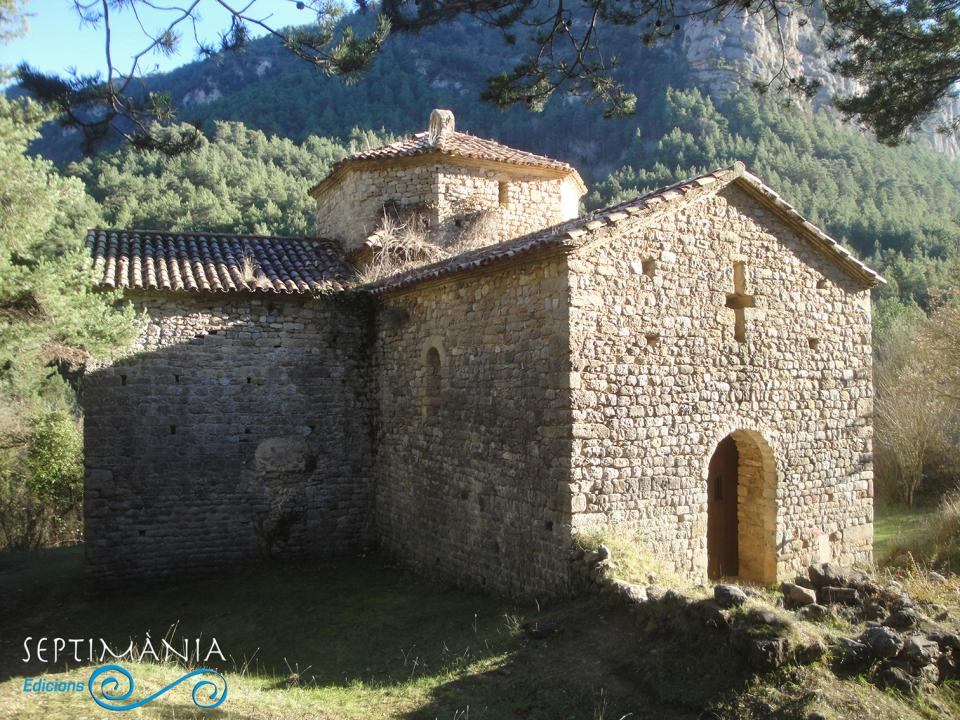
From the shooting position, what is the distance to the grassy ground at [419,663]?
5664 mm

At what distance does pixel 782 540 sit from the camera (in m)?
9.55

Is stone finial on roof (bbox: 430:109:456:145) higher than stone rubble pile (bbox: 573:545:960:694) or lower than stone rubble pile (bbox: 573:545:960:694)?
higher

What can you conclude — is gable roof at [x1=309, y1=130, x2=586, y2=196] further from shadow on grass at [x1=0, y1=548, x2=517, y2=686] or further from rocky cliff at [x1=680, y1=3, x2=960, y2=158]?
rocky cliff at [x1=680, y1=3, x2=960, y2=158]

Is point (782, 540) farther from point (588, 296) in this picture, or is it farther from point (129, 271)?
point (129, 271)

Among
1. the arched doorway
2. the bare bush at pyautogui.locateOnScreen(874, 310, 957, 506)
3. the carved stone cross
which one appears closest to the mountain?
the bare bush at pyautogui.locateOnScreen(874, 310, 957, 506)

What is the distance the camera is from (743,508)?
9984mm

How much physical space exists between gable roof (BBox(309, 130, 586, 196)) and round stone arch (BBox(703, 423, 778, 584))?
6682mm

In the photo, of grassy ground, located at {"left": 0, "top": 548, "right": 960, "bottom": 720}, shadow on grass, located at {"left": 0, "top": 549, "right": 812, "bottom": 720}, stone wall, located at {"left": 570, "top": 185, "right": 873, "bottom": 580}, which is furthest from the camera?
stone wall, located at {"left": 570, "top": 185, "right": 873, "bottom": 580}

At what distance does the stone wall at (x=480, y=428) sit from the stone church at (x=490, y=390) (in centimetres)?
4

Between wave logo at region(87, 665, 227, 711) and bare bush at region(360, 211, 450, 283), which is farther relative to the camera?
bare bush at region(360, 211, 450, 283)

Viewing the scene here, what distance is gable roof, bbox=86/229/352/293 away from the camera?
1148 cm

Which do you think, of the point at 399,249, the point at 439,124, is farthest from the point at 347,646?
the point at 439,124

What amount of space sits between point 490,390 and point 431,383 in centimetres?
170

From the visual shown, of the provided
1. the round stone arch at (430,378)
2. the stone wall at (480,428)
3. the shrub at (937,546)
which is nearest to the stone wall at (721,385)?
the stone wall at (480,428)
